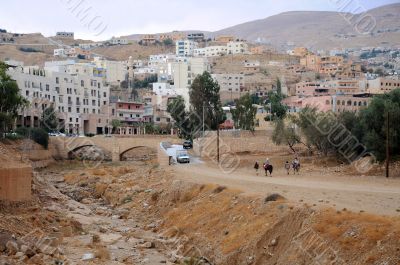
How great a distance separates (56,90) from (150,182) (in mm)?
52701

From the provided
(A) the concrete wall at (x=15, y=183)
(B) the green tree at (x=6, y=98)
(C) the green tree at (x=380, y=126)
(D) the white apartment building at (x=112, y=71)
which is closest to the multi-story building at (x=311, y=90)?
(D) the white apartment building at (x=112, y=71)

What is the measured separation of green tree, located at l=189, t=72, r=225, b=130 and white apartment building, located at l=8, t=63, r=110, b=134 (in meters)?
26.9

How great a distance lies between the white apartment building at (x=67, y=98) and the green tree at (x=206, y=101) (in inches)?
1060

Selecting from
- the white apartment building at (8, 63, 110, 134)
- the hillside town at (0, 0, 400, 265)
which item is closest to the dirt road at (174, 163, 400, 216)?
the hillside town at (0, 0, 400, 265)

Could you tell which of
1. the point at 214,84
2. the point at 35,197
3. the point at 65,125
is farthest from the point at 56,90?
the point at 35,197

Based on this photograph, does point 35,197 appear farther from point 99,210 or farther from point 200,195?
point 200,195

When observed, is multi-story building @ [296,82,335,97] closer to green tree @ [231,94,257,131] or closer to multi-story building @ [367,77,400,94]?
multi-story building @ [367,77,400,94]

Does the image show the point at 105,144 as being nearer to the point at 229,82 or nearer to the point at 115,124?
the point at 115,124

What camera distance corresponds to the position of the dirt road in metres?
20.7

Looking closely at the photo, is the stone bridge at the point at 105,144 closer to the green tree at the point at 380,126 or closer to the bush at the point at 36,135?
the bush at the point at 36,135

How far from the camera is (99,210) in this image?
1380 inches

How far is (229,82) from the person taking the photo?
14038 cm

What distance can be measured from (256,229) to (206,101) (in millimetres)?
43397

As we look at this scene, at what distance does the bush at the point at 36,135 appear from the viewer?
63.9m
